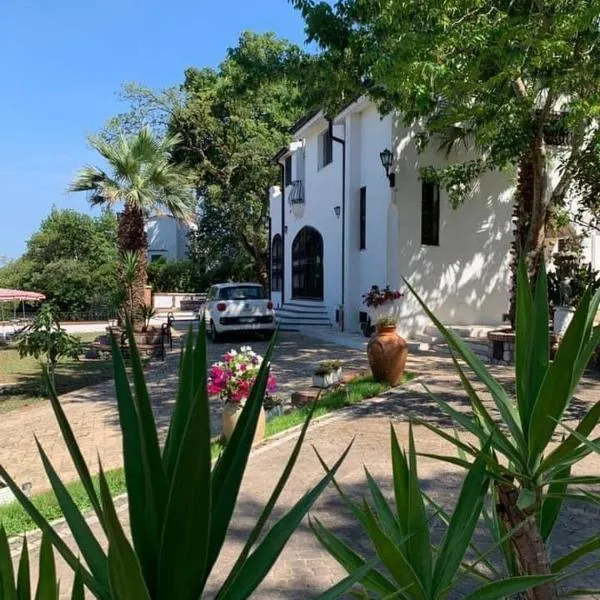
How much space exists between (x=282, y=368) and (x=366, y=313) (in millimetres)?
5598

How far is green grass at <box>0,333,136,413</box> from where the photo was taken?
35.4 ft

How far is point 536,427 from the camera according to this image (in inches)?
65.6

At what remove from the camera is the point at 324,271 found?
1961 cm

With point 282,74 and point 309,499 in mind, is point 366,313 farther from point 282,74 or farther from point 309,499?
point 309,499

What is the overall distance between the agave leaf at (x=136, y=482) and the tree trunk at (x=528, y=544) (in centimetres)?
106

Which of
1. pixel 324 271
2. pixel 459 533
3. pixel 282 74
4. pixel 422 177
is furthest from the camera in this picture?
pixel 324 271

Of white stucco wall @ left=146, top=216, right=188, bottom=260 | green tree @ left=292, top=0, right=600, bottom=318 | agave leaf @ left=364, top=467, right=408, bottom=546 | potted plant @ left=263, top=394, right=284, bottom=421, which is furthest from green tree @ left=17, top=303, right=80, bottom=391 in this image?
white stucco wall @ left=146, top=216, right=188, bottom=260

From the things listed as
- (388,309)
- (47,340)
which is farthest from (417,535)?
(388,309)

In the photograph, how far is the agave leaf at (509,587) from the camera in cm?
139

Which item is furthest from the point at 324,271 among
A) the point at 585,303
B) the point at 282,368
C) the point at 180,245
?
the point at 180,245

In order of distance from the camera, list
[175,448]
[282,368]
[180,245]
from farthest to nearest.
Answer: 1. [180,245]
2. [282,368]
3. [175,448]

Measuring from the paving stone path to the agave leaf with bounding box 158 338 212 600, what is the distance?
789mm

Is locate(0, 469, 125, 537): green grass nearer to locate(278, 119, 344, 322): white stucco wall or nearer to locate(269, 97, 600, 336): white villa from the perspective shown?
locate(269, 97, 600, 336): white villa

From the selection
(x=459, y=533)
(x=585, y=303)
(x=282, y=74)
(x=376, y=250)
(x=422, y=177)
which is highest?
(x=282, y=74)
